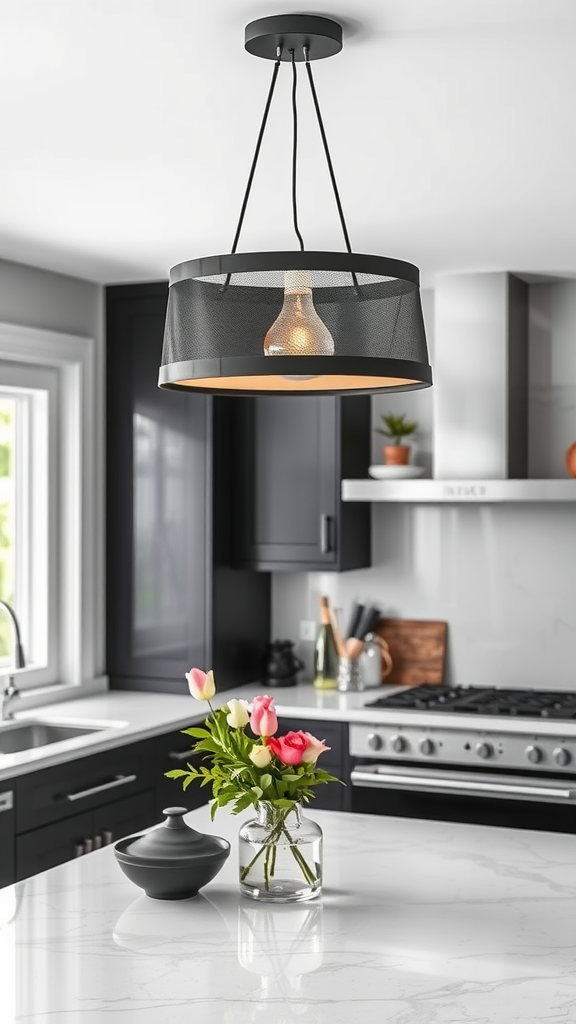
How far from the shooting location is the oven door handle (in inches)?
157

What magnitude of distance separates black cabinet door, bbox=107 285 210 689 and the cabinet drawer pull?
32.6 inches

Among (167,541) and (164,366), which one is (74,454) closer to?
(167,541)

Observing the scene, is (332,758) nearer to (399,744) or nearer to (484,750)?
(399,744)

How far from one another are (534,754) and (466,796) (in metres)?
0.30

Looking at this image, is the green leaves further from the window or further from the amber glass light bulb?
the window

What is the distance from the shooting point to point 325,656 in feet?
15.9

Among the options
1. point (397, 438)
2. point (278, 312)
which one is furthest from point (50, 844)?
point (278, 312)

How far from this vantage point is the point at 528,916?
2.18 meters

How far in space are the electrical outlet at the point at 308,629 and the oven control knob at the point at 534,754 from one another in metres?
1.32

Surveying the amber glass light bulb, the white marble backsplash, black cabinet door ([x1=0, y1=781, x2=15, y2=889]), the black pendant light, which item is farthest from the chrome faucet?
the amber glass light bulb

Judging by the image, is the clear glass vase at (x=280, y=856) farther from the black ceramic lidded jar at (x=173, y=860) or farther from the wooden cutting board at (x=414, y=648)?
the wooden cutting board at (x=414, y=648)

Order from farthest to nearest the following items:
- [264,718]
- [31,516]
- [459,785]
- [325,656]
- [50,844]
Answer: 1. [325,656]
2. [31,516]
3. [459,785]
4. [50,844]
5. [264,718]

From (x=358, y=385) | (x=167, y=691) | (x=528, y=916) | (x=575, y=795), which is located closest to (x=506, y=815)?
(x=575, y=795)

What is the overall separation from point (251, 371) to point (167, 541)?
2965 millimetres
